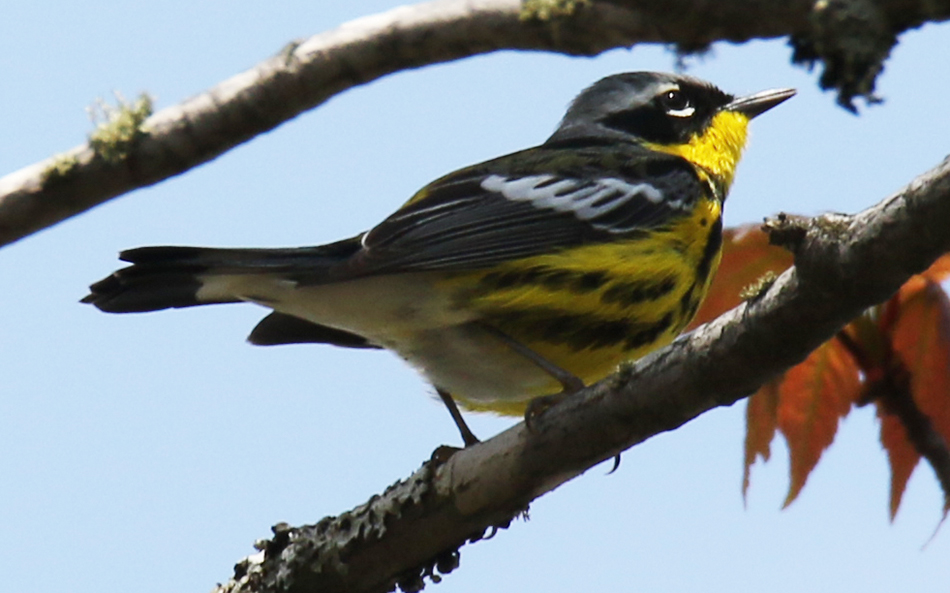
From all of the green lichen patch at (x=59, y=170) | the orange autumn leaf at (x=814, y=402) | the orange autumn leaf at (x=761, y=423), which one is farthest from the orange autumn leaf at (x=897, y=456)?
Result: the green lichen patch at (x=59, y=170)

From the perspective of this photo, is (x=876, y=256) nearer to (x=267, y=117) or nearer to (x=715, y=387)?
(x=715, y=387)

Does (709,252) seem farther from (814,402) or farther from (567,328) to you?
(814,402)

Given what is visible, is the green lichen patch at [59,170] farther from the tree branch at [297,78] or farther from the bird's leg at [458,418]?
the bird's leg at [458,418]

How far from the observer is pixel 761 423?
3613mm

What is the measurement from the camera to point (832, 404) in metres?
3.59

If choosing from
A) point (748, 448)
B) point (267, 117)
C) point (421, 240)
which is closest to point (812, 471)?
point (748, 448)

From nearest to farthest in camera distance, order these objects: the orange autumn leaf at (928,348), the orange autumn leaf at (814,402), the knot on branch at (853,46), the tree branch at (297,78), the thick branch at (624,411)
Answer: the thick branch at (624,411) → the knot on branch at (853,46) → the orange autumn leaf at (928,348) → the orange autumn leaf at (814,402) → the tree branch at (297,78)

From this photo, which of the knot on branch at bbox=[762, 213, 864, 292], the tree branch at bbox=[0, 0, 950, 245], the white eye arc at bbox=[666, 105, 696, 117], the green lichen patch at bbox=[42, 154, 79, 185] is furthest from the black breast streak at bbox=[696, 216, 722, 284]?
the green lichen patch at bbox=[42, 154, 79, 185]

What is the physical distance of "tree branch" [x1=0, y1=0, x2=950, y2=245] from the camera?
3.87 m

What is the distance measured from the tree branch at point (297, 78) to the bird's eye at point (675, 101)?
1.74m

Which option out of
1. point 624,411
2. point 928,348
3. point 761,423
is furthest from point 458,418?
point 928,348

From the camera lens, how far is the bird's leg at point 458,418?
178 inches

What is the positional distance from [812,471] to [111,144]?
2472mm

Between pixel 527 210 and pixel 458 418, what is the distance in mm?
856
